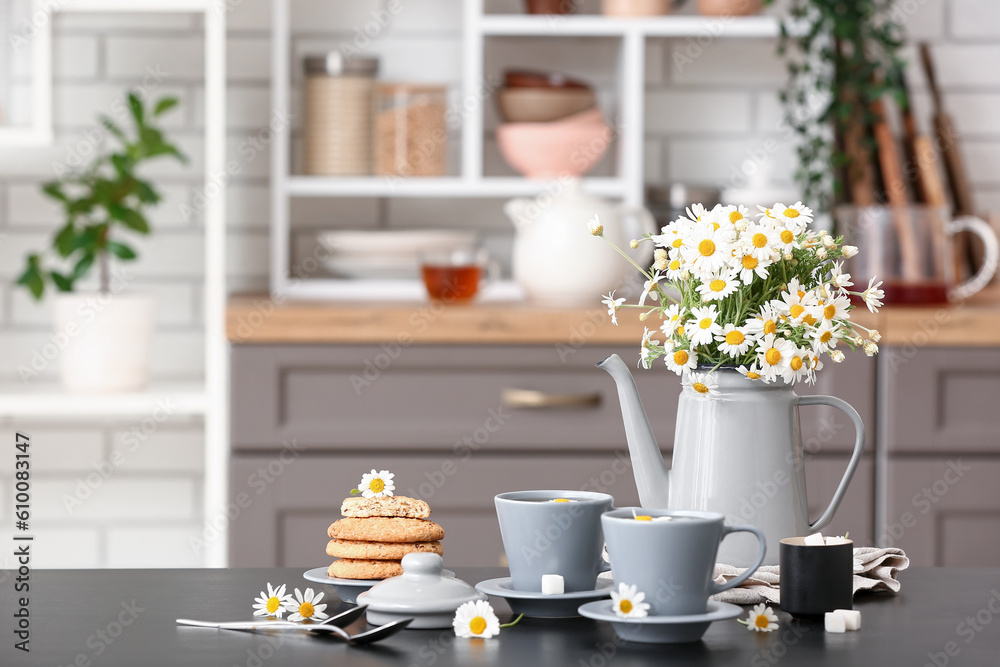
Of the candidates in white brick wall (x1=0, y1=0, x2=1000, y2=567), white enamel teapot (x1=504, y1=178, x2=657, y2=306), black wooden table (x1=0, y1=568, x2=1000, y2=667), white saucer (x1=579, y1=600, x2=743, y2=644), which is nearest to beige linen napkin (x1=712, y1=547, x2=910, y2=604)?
black wooden table (x1=0, y1=568, x2=1000, y2=667)

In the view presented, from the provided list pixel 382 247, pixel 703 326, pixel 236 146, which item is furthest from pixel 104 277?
pixel 703 326

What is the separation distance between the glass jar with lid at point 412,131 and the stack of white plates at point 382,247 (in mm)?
135

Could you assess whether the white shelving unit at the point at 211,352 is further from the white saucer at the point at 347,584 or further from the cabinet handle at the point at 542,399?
the white saucer at the point at 347,584

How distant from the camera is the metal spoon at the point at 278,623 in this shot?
30.8 inches

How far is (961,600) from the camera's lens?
900mm

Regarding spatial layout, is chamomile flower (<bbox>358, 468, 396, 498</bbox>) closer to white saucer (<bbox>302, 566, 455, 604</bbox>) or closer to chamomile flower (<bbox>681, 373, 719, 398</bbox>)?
white saucer (<bbox>302, 566, 455, 604</bbox>)

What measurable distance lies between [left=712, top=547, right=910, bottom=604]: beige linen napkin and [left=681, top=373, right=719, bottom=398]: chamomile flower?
0.48 feet

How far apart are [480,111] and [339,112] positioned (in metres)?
0.30

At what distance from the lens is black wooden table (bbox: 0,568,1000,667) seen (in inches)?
28.5

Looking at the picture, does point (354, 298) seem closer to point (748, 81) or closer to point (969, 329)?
point (748, 81)

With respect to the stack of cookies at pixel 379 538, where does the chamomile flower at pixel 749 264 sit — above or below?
above

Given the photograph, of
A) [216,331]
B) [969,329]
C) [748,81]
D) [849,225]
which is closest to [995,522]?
[969,329]

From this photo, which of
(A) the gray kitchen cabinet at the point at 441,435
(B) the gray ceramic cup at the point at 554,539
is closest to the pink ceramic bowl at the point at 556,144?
(A) the gray kitchen cabinet at the point at 441,435

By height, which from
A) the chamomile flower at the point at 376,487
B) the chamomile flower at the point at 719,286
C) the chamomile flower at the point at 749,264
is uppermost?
the chamomile flower at the point at 749,264
